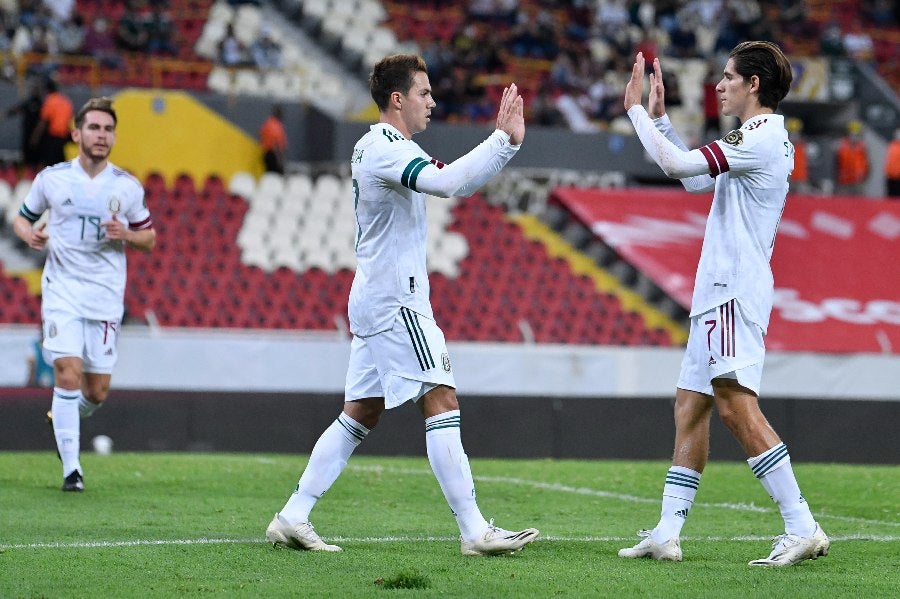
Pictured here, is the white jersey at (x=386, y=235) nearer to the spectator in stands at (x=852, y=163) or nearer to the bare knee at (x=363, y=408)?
the bare knee at (x=363, y=408)

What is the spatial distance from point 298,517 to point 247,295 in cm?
1517

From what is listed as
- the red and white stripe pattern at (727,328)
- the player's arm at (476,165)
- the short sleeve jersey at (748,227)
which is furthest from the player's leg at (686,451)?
the player's arm at (476,165)

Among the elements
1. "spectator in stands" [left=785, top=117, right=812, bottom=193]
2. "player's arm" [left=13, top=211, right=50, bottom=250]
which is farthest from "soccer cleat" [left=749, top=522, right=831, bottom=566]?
"spectator in stands" [left=785, top=117, right=812, bottom=193]

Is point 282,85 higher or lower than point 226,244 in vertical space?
higher

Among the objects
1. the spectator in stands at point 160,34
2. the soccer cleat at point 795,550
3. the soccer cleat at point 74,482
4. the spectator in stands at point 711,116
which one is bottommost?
the soccer cleat at point 74,482

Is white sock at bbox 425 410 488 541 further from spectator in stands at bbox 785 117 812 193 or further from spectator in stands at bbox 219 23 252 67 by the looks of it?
spectator in stands at bbox 785 117 812 193

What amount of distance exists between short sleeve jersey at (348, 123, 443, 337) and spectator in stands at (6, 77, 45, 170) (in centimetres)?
1553

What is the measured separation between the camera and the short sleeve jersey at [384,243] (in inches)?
271

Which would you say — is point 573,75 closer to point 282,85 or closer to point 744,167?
point 282,85

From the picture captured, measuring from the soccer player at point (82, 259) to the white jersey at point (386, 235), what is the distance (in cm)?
330

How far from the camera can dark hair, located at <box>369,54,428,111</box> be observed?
6949 mm

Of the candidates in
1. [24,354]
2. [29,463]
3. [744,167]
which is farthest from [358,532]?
[24,354]

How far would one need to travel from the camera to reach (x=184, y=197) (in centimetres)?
2305

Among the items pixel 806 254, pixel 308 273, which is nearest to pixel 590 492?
pixel 308 273
